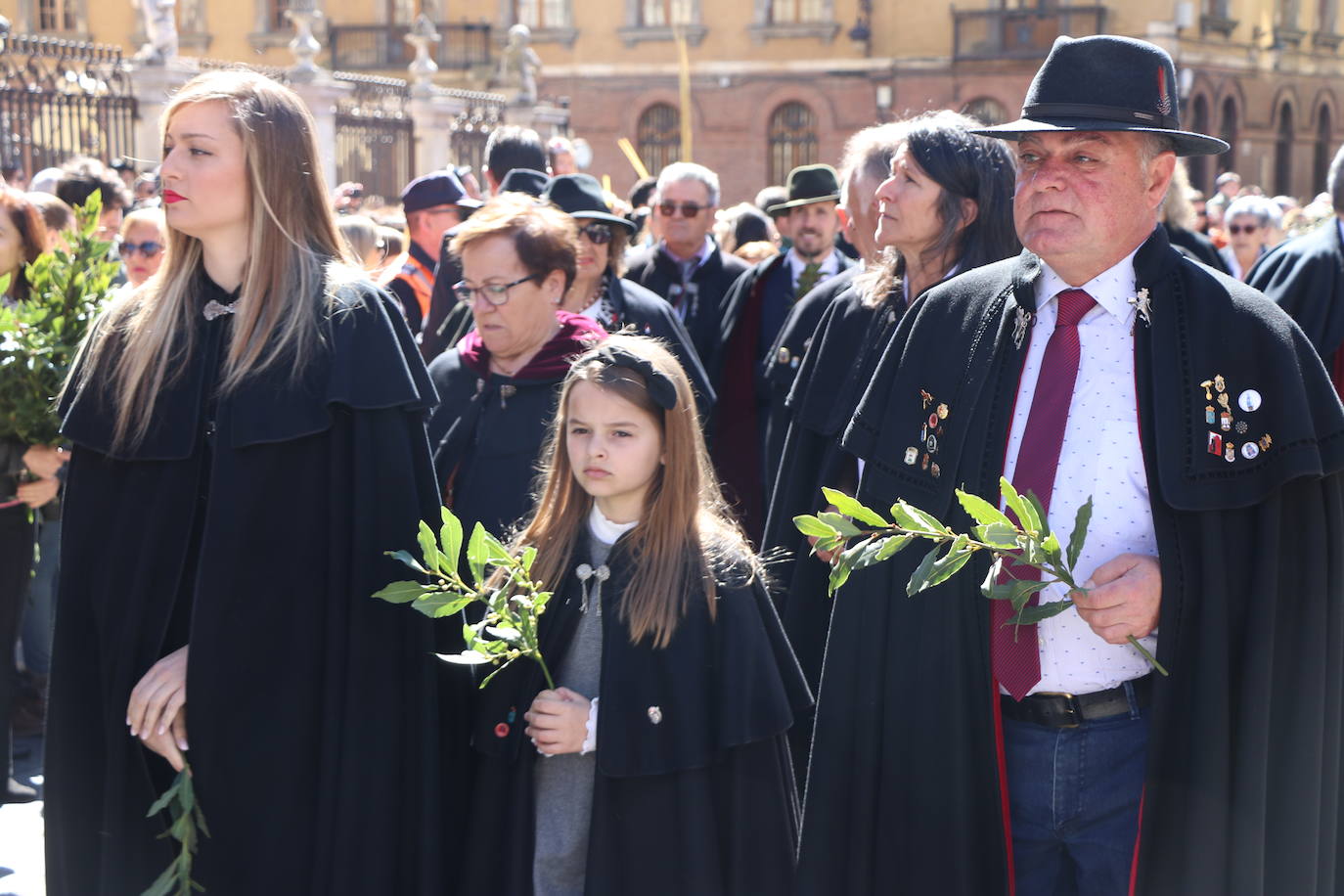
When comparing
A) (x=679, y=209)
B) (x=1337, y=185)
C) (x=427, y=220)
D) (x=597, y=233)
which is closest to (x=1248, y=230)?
(x=679, y=209)

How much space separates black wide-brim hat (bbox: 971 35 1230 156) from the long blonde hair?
1490 mm

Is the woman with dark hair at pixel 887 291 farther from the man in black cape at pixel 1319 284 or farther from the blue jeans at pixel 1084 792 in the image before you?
the man in black cape at pixel 1319 284

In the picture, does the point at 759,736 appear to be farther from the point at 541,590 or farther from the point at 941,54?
the point at 941,54

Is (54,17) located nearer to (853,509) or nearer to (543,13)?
(543,13)

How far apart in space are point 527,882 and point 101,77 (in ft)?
60.5

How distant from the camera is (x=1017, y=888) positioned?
308 cm

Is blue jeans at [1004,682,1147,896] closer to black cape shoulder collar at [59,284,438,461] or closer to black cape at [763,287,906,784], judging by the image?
black cape at [763,287,906,784]

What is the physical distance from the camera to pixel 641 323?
6074 mm

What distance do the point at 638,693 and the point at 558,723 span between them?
0.18 m

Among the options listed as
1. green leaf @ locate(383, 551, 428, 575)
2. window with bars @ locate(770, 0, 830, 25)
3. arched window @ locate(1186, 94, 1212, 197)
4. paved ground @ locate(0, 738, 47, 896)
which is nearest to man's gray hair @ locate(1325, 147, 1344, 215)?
green leaf @ locate(383, 551, 428, 575)

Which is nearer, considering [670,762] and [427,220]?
[670,762]

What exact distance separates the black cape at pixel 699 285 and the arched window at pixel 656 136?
2981 cm

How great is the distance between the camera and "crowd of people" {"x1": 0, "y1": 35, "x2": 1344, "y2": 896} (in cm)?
286

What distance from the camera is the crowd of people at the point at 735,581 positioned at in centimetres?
286
